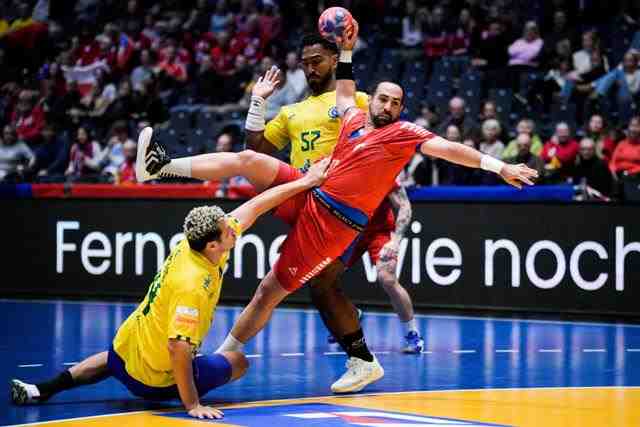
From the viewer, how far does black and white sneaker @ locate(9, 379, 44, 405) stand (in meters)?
7.85

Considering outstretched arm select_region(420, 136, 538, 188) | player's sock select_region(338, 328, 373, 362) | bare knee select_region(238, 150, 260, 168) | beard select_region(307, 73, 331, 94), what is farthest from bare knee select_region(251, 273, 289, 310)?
beard select_region(307, 73, 331, 94)

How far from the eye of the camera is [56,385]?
7.89m

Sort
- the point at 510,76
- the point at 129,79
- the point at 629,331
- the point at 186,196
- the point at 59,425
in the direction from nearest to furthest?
1. the point at 59,425
2. the point at 629,331
3. the point at 186,196
4. the point at 510,76
5. the point at 129,79

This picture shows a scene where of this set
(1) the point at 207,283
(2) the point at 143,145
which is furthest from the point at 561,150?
(1) the point at 207,283

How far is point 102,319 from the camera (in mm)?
13320

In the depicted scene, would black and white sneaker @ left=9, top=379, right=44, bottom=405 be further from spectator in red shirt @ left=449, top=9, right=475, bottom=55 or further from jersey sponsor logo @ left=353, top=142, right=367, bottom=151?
spectator in red shirt @ left=449, top=9, right=475, bottom=55

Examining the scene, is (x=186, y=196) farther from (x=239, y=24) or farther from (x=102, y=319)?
(x=239, y=24)

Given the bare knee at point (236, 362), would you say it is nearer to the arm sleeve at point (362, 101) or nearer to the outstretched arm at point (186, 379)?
the outstretched arm at point (186, 379)

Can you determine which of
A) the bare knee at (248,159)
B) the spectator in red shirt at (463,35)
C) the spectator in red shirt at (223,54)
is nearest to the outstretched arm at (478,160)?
the bare knee at (248,159)

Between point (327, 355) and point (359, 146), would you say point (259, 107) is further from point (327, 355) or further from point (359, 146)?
point (327, 355)

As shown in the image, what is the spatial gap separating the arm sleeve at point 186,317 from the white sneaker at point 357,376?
1470 millimetres

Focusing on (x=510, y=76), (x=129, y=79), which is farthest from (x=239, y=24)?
(x=510, y=76)

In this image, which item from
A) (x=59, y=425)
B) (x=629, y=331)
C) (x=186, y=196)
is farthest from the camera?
(x=186, y=196)

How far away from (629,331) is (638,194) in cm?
178
